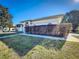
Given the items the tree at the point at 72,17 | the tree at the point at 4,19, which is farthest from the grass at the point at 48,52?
the tree at the point at 4,19

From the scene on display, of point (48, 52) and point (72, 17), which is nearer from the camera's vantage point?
point (48, 52)

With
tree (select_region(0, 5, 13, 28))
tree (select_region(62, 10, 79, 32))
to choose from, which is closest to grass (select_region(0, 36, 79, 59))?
tree (select_region(62, 10, 79, 32))

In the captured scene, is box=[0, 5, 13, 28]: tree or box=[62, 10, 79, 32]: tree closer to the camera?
box=[62, 10, 79, 32]: tree

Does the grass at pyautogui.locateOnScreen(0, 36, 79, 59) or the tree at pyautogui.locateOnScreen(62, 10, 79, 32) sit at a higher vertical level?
the tree at pyautogui.locateOnScreen(62, 10, 79, 32)

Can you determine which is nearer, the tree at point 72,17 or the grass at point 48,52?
the grass at point 48,52

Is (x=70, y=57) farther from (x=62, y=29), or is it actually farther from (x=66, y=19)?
(x=66, y=19)

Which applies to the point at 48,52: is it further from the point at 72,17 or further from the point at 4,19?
the point at 4,19

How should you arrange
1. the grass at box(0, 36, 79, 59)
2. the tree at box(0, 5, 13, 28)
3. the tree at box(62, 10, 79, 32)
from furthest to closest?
the tree at box(0, 5, 13, 28) < the tree at box(62, 10, 79, 32) < the grass at box(0, 36, 79, 59)

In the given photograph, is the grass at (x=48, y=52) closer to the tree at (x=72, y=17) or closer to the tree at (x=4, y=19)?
the tree at (x=72, y=17)

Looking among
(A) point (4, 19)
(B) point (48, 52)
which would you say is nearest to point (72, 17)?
(A) point (4, 19)

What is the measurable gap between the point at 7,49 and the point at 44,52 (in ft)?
6.42

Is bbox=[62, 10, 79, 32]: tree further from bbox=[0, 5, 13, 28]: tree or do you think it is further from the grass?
the grass

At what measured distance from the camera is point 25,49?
525 centimetres

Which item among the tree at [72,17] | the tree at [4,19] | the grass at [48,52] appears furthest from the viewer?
the tree at [4,19]
